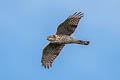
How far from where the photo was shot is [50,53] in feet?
89.1

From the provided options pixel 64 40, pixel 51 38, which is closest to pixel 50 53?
pixel 51 38

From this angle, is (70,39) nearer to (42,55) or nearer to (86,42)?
(86,42)

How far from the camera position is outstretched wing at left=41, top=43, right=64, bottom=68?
87.8 ft

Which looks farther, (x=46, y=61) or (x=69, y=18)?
(x=46, y=61)

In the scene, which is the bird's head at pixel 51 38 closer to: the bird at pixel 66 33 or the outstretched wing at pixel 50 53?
the bird at pixel 66 33

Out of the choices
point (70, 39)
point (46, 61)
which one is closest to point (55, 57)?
point (46, 61)

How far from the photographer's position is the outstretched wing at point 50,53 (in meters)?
26.8

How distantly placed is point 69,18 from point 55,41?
166 cm

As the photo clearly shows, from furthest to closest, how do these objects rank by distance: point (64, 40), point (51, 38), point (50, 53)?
1. point (50, 53)
2. point (51, 38)
3. point (64, 40)

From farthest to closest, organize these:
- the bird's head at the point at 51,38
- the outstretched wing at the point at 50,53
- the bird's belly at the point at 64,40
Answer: the outstretched wing at the point at 50,53
the bird's head at the point at 51,38
the bird's belly at the point at 64,40

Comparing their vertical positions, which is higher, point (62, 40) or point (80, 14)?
point (80, 14)

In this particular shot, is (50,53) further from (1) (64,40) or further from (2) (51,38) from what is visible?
(1) (64,40)

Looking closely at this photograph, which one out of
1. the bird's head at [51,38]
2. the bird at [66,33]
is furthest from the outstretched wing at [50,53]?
the bird's head at [51,38]

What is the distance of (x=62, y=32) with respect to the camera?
25.7 metres
